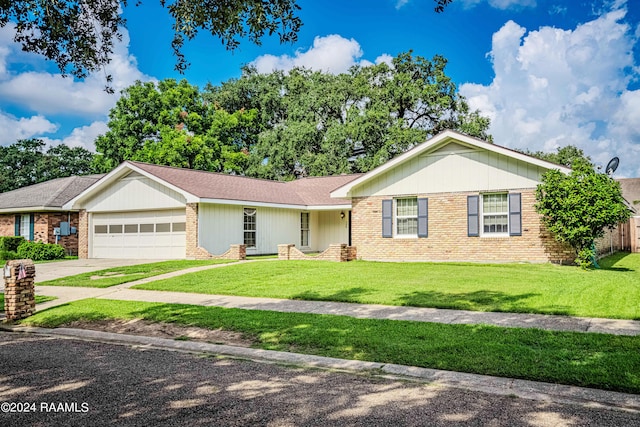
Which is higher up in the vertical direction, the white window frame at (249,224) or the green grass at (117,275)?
the white window frame at (249,224)

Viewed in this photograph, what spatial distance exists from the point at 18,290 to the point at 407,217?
541 inches

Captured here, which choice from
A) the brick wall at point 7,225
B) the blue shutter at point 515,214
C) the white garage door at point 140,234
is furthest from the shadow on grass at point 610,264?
the brick wall at point 7,225

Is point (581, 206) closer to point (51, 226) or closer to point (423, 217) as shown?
point (423, 217)

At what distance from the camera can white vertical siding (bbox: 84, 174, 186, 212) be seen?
73.5ft

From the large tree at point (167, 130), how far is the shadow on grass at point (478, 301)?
30778 mm

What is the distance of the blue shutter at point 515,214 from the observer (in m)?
17.5

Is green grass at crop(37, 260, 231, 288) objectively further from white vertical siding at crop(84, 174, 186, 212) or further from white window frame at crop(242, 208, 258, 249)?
white vertical siding at crop(84, 174, 186, 212)

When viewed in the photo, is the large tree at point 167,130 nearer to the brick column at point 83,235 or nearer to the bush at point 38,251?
the brick column at point 83,235

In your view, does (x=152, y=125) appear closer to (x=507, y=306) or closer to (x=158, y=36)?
(x=158, y=36)

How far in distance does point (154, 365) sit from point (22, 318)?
524 cm

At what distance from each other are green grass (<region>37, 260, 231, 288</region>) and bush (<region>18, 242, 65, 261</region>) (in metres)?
8.28

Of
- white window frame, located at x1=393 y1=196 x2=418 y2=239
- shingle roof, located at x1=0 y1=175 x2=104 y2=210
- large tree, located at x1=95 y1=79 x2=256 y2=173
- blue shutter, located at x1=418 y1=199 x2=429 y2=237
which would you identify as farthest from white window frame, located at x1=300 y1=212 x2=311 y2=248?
large tree, located at x1=95 y1=79 x2=256 y2=173

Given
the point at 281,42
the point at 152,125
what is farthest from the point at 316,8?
the point at 152,125

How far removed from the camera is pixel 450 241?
1881 centimetres
